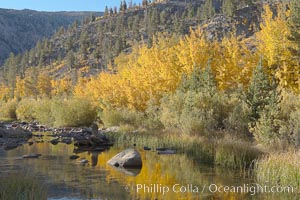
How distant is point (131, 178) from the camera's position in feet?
63.1

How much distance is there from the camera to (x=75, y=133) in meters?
42.0

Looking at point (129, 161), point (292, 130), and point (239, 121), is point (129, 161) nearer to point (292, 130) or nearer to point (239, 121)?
point (239, 121)

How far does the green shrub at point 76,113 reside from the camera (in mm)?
50125

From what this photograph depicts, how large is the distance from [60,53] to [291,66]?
126m

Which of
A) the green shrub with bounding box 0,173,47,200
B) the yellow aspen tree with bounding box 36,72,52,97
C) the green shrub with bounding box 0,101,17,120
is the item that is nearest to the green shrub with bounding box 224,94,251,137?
the green shrub with bounding box 0,173,47,200

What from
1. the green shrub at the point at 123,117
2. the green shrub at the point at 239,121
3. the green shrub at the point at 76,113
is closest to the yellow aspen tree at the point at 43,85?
the green shrub at the point at 76,113

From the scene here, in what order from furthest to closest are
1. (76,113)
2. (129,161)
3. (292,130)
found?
(76,113) < (129,161) < (292,130)

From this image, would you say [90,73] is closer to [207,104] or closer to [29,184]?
[207,104]

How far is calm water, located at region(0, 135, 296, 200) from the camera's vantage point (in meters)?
15.7

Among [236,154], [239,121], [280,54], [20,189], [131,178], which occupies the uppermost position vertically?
[280,54]

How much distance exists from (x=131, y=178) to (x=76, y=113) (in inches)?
1289

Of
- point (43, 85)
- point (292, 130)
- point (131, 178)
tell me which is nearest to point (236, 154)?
point (292, 130)

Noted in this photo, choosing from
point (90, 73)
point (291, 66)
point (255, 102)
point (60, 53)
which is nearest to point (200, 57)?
point (291, 66)

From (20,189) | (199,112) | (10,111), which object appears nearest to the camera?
(20,189)
